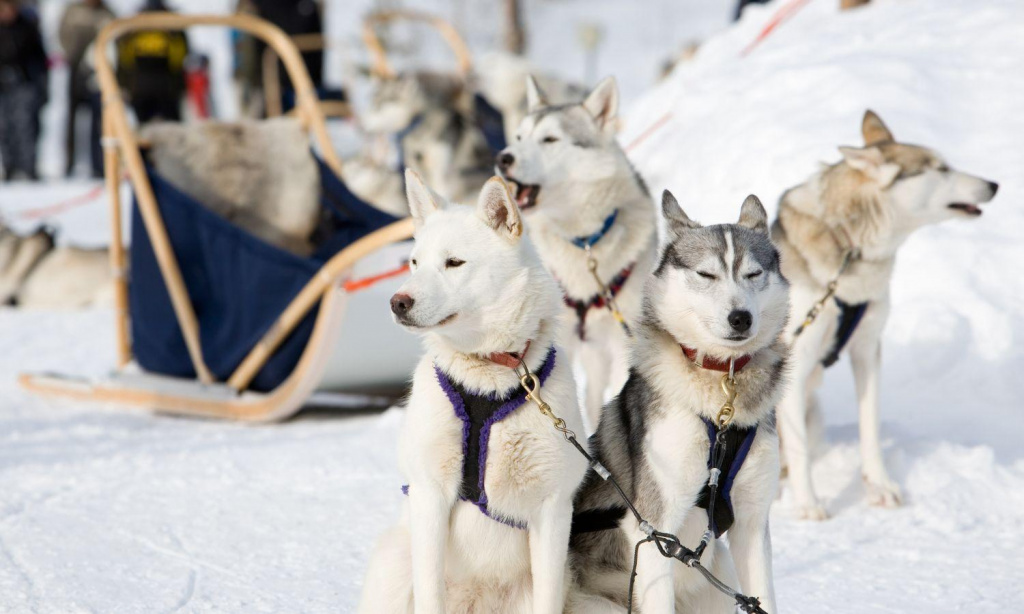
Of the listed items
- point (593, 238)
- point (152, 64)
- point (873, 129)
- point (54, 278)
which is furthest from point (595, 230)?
point (152, 64)

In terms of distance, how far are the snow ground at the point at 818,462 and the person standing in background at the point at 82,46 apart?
594cm

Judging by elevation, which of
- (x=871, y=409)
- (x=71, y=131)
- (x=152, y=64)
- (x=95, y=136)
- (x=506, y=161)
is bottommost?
(x=71, y=131)

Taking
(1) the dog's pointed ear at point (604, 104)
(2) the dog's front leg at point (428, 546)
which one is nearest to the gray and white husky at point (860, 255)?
(1) the dog's pointed ear at point (604, 104)

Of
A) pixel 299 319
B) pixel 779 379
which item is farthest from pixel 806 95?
pixel 779 379

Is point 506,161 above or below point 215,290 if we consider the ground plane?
above

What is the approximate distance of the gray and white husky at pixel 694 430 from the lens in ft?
6.52

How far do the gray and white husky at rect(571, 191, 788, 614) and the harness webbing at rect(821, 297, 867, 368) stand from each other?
1.22 m

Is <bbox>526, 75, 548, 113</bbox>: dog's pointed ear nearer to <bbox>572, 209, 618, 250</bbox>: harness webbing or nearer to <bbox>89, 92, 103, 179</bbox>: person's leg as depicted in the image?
<bbox>572, 209, 618, 250</bbox>: harness webbing

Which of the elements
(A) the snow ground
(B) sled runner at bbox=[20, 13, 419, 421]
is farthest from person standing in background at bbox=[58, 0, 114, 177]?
(B) sled runner at bbox=[20, 13, 419, 421]

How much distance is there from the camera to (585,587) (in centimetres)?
211

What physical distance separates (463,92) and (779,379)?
695cm

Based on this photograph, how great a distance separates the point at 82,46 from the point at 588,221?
36.4ft

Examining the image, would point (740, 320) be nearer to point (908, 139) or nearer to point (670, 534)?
point (670, 534)

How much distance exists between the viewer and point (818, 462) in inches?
145
